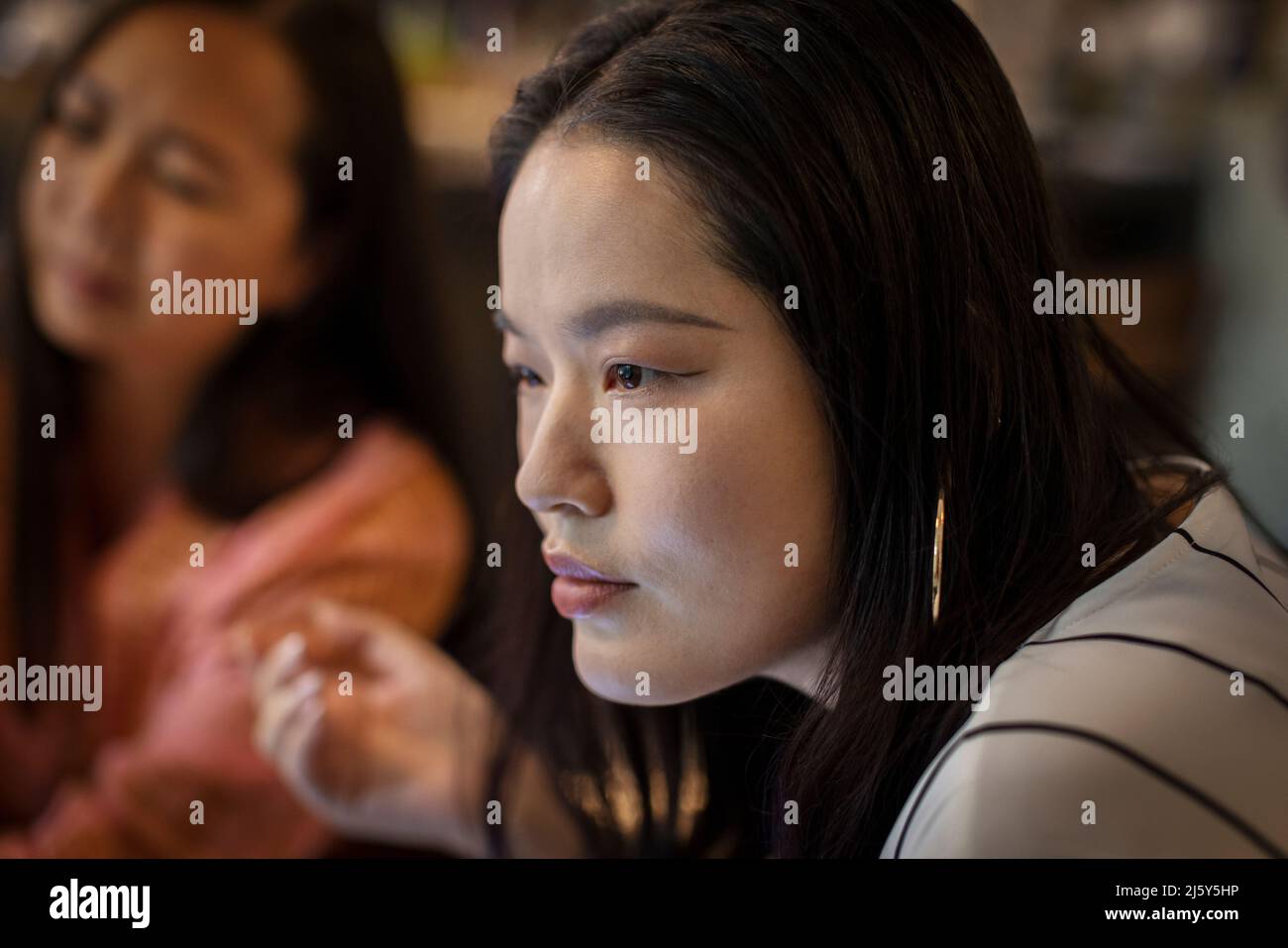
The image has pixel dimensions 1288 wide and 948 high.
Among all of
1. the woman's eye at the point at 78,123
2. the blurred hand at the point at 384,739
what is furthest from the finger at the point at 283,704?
the woman's eye at the point at 78,123

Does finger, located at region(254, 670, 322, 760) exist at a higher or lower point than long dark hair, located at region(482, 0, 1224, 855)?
lower

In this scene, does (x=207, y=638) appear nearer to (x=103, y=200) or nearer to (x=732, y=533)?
(x=103, y=200)

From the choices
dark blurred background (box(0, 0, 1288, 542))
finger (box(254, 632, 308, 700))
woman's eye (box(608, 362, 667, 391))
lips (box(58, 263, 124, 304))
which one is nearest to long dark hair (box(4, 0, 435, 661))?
lips (box(58, 263, 124, 304))

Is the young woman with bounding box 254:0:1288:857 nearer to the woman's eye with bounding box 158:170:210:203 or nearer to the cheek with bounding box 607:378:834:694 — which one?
the cheek with bounding box 607:378:834:694

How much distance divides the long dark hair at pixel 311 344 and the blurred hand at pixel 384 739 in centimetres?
31

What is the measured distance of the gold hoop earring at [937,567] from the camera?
0.58 m

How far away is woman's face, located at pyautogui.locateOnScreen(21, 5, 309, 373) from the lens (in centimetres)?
114

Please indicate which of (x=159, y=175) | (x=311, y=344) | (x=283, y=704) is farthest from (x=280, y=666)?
(x=159, y=175)

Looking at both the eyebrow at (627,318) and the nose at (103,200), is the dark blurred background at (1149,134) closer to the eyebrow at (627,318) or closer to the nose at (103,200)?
the nose at (103,200)

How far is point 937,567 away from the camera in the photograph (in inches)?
23.1

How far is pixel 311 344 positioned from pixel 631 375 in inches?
29.3

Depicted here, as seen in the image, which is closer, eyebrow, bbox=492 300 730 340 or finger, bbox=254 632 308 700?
eyebrow, bbox=492 300 730 340
